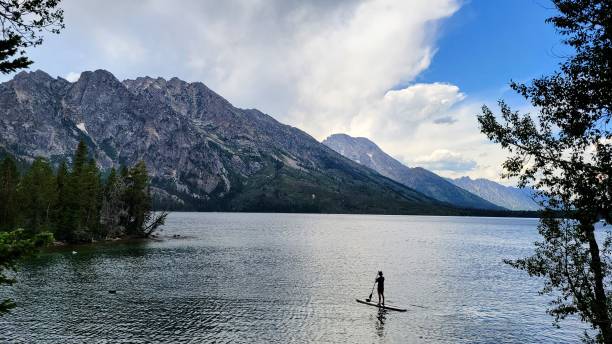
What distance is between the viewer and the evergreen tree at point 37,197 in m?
118

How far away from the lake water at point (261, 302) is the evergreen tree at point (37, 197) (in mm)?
23261

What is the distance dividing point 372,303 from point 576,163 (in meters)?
41.3

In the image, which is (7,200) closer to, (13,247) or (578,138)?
(13,247)

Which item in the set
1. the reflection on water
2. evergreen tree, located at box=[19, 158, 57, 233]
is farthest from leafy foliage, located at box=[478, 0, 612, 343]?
evergreen tree, located at box=[19, 158, 57, 233]

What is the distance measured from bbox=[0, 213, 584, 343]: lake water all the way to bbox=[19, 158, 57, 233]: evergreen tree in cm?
2326

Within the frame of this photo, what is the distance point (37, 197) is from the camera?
11756 centimetres

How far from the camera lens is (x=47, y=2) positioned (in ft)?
64.0

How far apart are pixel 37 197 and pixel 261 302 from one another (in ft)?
300

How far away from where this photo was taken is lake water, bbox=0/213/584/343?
4403 centimetres

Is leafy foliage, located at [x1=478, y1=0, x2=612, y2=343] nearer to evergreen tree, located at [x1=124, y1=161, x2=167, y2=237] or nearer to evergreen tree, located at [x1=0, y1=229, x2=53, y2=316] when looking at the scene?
evergreen tree, located at [x1=0, y1=229, x2=53, y2=316]

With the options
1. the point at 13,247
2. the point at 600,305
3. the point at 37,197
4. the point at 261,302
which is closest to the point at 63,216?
the point at 37,197


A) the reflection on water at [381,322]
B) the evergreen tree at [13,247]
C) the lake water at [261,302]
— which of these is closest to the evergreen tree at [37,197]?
the lake water at [261,302]

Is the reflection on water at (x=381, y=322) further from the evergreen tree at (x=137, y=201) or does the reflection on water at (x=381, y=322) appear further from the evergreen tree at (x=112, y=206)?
the evergreen tree at (x=137, y=201)

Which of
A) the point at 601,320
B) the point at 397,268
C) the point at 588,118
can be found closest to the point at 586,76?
the point at 588,118
